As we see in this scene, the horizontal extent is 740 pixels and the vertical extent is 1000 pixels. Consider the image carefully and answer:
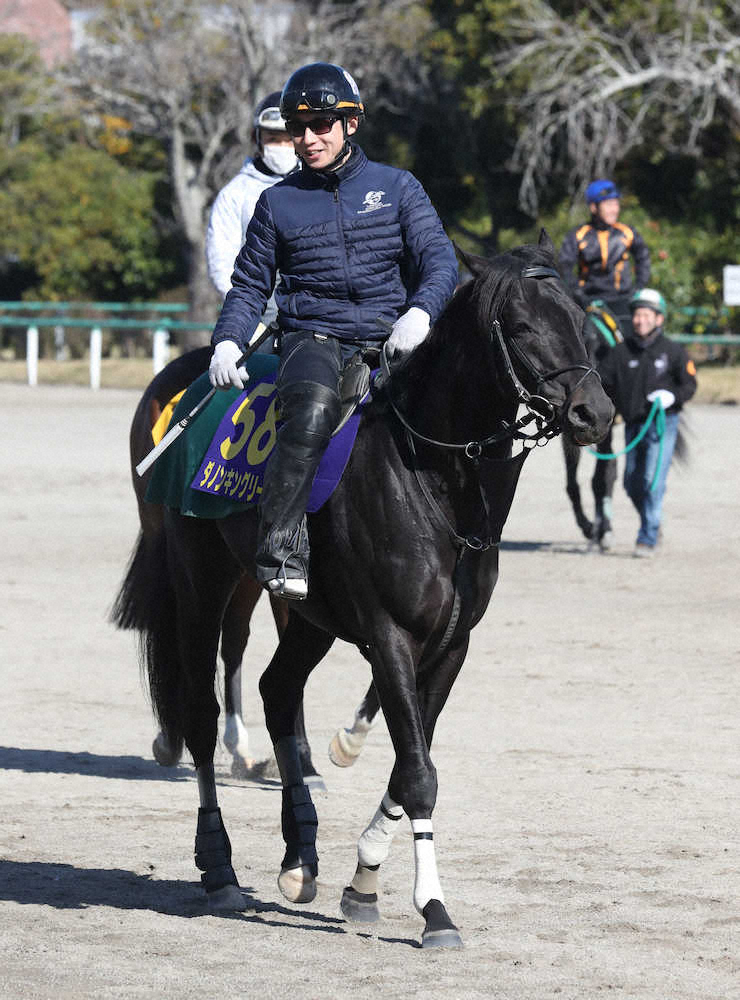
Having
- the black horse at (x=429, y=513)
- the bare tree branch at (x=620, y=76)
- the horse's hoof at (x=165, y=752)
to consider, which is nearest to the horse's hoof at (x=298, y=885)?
the black horse at (x=429, y=513)

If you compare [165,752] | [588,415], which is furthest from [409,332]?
[165,752]

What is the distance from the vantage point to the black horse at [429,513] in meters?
4.82

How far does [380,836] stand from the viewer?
516 centimetres

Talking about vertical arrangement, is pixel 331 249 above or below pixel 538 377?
above

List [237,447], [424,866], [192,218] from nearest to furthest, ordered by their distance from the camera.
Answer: [424,866] < [237,447] < [192,218]

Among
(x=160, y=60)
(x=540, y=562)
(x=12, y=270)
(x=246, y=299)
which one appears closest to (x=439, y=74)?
(x=160, y=60)

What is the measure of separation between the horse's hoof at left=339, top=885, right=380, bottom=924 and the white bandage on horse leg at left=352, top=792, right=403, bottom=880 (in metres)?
0.02

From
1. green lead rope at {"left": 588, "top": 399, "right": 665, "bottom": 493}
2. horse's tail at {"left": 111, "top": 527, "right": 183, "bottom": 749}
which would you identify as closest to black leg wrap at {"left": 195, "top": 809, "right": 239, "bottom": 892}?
horse's tail at {"left": 111, "top": 527, "right": 183, "bottom": 749}

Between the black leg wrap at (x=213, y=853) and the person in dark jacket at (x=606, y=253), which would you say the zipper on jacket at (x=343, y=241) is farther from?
the person in dark jacket at (x=606, y=253)

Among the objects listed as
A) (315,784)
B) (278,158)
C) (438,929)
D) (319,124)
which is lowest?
(315,784)

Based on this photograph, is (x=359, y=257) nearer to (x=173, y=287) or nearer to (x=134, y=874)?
(x=134, y=874)

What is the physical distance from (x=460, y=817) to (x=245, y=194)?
113 inches

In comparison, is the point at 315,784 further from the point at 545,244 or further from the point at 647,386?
the point at 647,386

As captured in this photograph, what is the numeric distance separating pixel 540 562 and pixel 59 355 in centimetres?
2304
